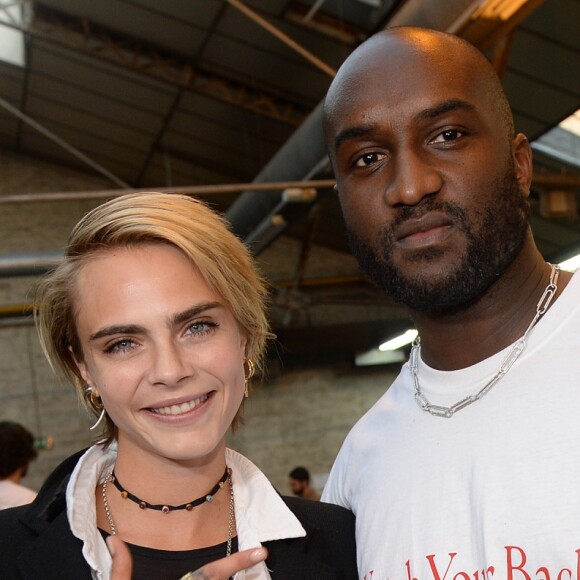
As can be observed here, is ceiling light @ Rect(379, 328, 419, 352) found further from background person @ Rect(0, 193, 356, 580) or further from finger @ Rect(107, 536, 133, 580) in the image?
finger @ Rect(107, 536, 133, 580)

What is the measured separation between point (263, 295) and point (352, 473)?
424mm

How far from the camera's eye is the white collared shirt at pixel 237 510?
1.58m

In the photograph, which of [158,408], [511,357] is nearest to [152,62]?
[158,408]

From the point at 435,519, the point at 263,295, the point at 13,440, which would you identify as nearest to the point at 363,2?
the point at 13,440

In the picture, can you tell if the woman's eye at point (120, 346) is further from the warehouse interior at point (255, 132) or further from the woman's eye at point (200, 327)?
the warehouse interior at point (255, 132)

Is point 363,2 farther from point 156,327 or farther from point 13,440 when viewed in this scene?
point 156,327

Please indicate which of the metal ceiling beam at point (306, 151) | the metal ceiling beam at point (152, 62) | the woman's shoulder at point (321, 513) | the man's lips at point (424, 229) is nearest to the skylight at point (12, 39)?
the metal ceiling beam at point (152, 62)

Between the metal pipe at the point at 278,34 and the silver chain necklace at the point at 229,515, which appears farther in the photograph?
the metal pipe at the point at 278,34

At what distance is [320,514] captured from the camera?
182 centimetres

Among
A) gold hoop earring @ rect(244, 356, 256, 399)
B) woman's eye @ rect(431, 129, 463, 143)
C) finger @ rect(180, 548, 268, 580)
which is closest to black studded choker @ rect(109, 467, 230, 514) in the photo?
gold hoop earring @ rect(244, 356, 256, 399)

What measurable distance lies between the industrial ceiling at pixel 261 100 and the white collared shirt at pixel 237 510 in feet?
8.09

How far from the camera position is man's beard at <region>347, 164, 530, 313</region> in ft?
4.99

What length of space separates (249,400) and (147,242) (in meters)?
10.8

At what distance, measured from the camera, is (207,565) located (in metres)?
1.33
